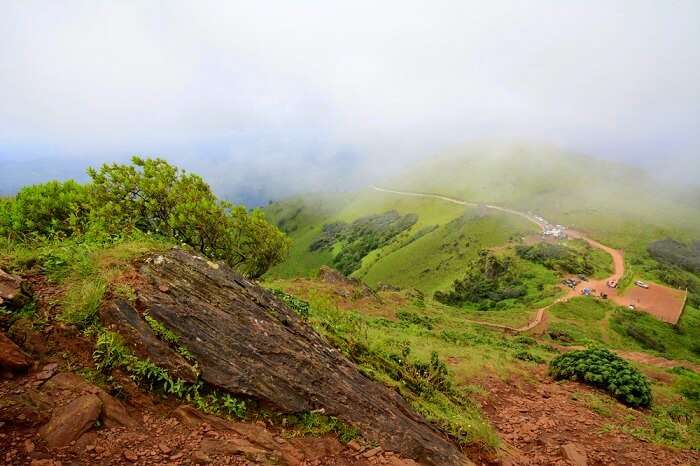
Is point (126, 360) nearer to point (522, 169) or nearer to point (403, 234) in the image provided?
point (403, 234)

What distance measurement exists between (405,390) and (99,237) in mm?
8584

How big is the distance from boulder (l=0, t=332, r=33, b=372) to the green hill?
74.0 meters

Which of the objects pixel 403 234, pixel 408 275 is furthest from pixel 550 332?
pixel 403 234

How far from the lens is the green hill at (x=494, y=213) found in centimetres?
9044

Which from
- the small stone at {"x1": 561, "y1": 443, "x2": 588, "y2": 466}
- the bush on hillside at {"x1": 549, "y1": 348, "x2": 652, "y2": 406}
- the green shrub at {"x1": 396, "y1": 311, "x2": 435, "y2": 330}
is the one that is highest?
the small stone at {"x1": 561, "y1": 443, "x2": 588, "y2": 466}

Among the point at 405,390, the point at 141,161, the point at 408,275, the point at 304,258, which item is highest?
the point at 141,161

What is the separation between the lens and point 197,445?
5727mm

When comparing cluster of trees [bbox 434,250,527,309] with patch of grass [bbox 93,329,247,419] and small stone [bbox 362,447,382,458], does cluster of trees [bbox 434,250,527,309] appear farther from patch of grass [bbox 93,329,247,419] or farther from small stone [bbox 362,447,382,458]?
patch of grass [bbox 93,329,247,419]

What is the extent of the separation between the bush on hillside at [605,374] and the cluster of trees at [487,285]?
130ft

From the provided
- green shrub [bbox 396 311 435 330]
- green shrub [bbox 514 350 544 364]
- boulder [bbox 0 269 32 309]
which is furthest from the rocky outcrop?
green shrub [bbox 396 311 435 330]

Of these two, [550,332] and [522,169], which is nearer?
[550,332]

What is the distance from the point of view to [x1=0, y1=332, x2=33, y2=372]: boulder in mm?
5488

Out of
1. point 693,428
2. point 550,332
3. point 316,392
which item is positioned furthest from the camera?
point 550,332

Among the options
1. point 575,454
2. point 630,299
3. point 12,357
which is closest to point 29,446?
point 12,357
